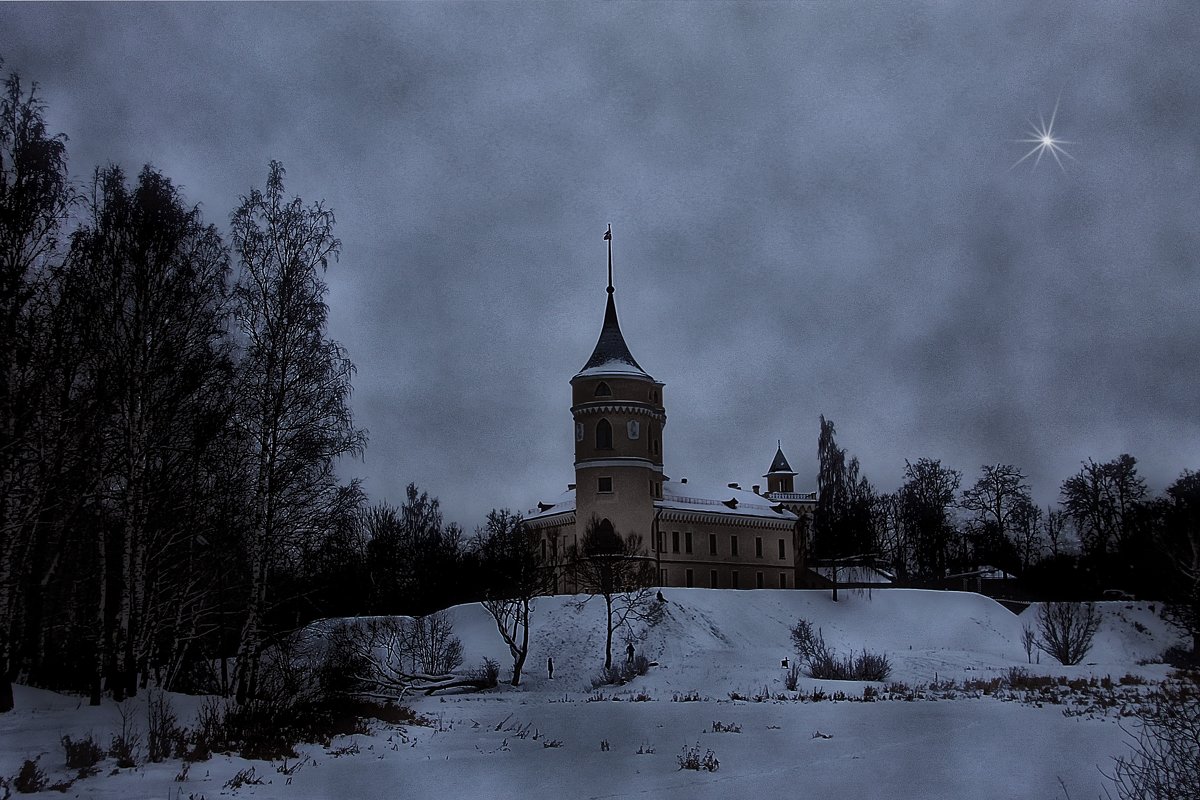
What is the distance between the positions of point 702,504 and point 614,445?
9.24 meters

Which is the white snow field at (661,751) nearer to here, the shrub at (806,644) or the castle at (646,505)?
the shrub at (806,644)

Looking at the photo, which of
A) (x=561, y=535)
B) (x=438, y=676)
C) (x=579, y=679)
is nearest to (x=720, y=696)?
(x=438, y=676)

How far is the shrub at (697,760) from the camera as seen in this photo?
35.3ft

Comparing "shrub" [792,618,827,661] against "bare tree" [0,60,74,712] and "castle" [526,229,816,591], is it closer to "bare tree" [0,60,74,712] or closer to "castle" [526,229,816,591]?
"castle" [526,229,816,591]

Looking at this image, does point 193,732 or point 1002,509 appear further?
point 1002,509

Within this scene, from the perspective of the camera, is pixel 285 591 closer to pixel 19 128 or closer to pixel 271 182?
pixel 271 182

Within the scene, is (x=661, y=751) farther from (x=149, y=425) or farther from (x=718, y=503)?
(x=718, y=503)

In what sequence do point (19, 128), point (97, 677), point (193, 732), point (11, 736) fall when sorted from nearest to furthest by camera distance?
point (11, 736)
point (193, 732)
point (97, 677)
point (19, 128)

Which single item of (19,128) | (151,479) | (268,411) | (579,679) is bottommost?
(579,679)

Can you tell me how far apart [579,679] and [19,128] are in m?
26.5

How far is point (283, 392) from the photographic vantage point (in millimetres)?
18031

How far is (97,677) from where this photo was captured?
13758 mm

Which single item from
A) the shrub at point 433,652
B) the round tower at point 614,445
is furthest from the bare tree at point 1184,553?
the round tower at point 614,445

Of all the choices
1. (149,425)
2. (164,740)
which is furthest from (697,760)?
(149,425)
